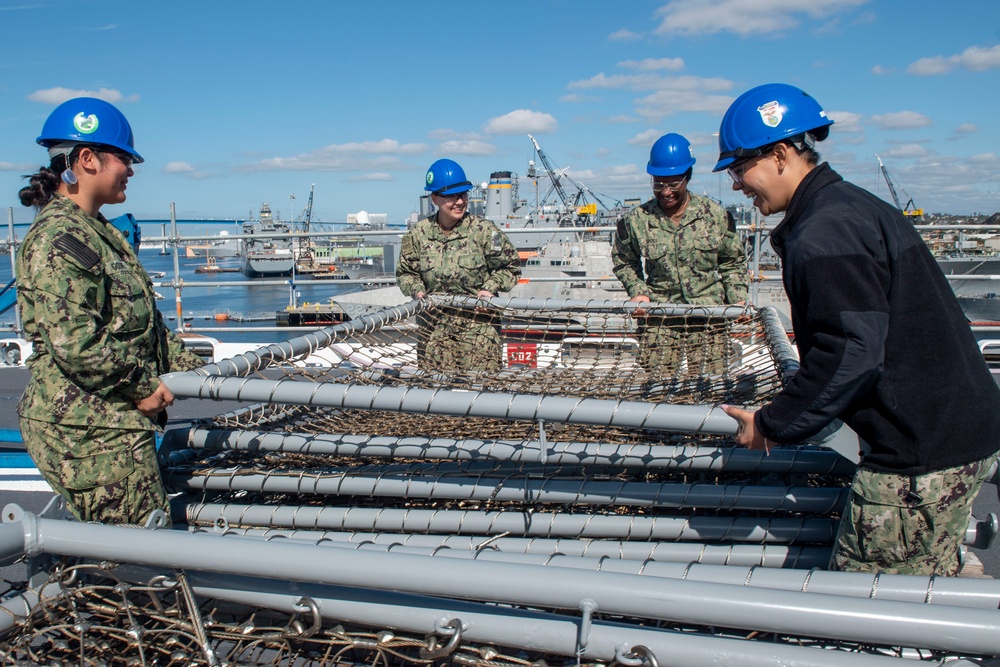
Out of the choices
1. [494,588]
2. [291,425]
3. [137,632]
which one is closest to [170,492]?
[291,425]

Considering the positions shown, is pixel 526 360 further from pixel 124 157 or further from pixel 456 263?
pixel 124 157

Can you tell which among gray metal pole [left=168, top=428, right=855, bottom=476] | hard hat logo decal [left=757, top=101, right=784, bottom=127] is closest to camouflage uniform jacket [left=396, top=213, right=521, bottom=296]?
gray metal pole [left=168, top=428, right=855, bottom=476]

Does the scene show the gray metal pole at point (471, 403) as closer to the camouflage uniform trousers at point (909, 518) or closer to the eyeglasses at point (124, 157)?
the camouflage uniform trousers at point (909, 518)

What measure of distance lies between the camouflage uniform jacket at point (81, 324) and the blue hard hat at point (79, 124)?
18cm

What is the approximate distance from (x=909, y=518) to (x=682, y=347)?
2.04 metres

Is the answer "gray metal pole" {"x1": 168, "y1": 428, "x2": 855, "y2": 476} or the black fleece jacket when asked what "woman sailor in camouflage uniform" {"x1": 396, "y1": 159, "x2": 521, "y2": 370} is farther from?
the black fleece jacket

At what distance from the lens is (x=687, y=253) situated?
3.95 meters

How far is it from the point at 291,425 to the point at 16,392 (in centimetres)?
351

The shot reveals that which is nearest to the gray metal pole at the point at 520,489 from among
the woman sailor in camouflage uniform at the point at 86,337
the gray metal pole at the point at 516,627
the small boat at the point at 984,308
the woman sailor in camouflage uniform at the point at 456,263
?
the woman sailor in camouflage uniform at the point at 86,337

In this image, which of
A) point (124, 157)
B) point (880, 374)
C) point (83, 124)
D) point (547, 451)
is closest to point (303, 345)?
point (124, 157)

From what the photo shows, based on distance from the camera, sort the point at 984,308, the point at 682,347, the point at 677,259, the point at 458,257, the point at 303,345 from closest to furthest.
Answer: the point at 303,345, the point at 682,347, the point at 677,259, the point at 458,257, the point at 984,308

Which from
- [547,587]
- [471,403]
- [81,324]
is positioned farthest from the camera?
[81,324]

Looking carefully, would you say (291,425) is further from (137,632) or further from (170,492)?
(137,632)

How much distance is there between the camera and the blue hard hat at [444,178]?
4.10 metres
